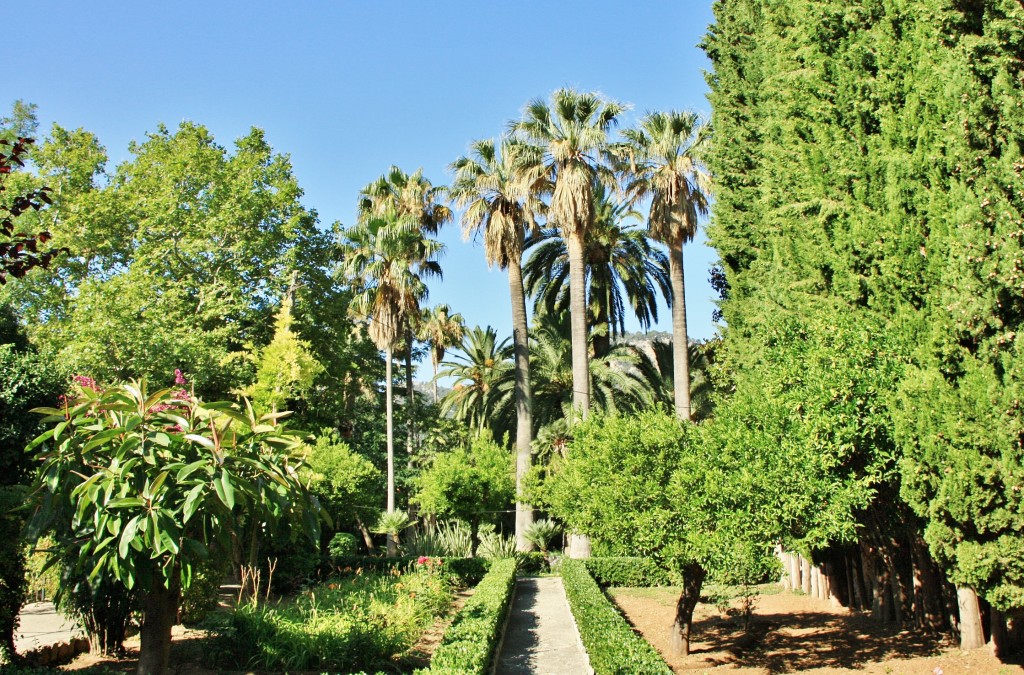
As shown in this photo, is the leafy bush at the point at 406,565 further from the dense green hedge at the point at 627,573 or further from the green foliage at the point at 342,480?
the dense green hedge at the point at 627,573

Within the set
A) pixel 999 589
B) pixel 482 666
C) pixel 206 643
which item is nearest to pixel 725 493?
pixel 999 589

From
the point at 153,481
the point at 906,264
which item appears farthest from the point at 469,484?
the point at 153,481

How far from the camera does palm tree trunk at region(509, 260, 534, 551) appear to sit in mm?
24094

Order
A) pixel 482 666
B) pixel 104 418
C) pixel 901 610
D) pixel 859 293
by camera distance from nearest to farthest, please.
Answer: pixel 104 418
pixel 482 666
pixel 859 293
pixel 901 610

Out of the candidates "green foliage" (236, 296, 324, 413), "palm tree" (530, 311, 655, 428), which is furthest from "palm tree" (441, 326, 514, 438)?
"green foliage" (236, 296, 324, 413)

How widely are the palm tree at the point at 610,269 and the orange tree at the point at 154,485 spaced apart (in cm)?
2069

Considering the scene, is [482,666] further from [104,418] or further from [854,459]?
[854,459]

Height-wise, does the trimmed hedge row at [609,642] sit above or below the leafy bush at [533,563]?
above

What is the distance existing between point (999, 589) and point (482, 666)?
19.0 feet

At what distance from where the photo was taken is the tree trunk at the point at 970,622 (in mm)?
10578

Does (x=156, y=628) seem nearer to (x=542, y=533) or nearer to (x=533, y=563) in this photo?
(x=533, y=563)

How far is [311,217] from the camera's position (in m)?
28.4

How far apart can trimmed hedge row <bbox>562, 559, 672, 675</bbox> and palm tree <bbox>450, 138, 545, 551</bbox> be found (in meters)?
9.70

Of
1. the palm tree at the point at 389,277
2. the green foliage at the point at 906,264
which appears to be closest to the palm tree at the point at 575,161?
the palm tree at the point at 389,277
